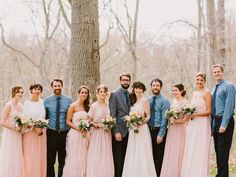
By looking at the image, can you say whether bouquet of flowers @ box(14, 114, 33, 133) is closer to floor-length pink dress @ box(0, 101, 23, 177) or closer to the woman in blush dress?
floor-length pink dress @ box(0, 101, 23, 177)

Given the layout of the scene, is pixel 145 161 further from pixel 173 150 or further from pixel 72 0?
pixel 72 0

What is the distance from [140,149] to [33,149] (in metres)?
2.15

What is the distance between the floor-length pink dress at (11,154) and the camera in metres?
7.79

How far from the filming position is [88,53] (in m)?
9.15

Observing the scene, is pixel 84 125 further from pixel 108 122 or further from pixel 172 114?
pixel 172 114

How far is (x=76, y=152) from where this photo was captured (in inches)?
316

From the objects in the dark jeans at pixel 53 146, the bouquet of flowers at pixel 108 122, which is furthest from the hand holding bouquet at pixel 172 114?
the dark jeans at pixel 53 146

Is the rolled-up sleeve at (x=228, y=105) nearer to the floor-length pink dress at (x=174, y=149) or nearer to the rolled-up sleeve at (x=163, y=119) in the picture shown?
the floor-length pink dress at (x=174, y=149)

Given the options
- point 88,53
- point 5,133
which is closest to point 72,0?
point 88,53

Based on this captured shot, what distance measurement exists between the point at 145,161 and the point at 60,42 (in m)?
24.7

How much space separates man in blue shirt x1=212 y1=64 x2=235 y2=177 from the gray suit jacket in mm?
1767

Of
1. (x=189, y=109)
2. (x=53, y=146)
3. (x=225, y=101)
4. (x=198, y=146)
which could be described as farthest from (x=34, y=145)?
(x=225, y=101)

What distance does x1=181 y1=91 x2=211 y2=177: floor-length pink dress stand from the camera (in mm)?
7728

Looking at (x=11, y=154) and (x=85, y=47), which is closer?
(x=11, y=154)
